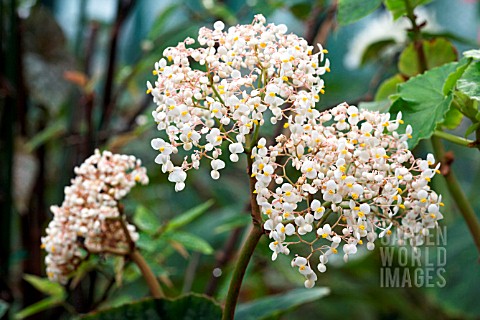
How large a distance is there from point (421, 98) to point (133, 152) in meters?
0.73

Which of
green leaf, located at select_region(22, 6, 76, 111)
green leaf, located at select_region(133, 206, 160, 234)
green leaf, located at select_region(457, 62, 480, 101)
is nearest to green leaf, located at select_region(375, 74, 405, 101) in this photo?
green leaf, located at select_region(457, 62, 480, 101)

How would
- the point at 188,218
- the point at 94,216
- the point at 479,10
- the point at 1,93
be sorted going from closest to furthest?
the point at 94,216 < the point at 188,218 < the point at 1,93 < the point at 479,10

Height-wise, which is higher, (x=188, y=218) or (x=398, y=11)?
(x=398, y=11)

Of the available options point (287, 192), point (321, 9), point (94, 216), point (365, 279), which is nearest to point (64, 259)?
point (94, 216)

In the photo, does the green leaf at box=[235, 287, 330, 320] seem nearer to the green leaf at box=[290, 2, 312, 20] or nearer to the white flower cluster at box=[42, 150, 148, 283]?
the white flower cluster at box=[42, 150, 148, 283]

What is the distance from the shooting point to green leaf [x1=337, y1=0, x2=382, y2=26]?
16.8 inches

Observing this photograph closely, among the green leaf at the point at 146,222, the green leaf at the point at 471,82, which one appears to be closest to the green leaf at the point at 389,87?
the green leaf at the point at 471,82

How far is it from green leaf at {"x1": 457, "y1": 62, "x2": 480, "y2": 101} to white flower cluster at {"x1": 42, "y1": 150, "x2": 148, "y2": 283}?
221mm

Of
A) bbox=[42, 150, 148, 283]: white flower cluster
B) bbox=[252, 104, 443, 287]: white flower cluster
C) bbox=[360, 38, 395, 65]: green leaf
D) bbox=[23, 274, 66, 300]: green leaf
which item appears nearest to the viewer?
bbox=[252, 104, 443, 287]: white flower cluster

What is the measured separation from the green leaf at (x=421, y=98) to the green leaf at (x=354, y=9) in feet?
0.27

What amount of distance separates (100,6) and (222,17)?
704 millimetres

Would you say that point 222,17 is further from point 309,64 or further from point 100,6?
point 100,6

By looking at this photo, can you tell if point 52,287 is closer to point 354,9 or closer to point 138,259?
point 138,259

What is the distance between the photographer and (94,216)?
1.27 ft
